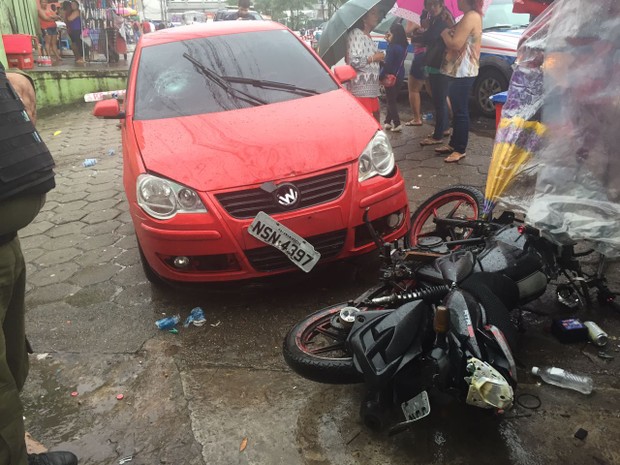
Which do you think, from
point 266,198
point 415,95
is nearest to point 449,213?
point 266,198

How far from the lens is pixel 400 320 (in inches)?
80.4

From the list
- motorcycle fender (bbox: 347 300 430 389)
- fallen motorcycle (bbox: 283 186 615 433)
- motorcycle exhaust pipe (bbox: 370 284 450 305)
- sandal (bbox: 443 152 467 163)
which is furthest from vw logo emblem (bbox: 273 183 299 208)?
sandal (bbox: 443 152 467 163)

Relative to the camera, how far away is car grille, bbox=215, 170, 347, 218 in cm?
301

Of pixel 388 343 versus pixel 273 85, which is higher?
pixel 273 85

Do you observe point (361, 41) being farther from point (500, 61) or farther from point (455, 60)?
point (500, 61)

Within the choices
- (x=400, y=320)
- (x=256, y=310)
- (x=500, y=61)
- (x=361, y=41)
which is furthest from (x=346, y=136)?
(x=500, y=61)

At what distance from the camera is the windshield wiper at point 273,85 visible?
13.0ft

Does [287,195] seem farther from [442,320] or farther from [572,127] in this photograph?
[572,127]

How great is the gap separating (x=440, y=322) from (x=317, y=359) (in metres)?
0.61

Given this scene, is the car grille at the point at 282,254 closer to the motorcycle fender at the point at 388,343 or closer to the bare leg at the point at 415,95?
the motorcycle fender at the point at 388,343

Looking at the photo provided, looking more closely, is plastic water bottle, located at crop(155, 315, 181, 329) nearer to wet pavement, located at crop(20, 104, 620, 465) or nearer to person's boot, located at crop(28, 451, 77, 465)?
wet pavement, located at crop(20, 104, 620, 465)

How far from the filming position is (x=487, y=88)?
7.61 metres

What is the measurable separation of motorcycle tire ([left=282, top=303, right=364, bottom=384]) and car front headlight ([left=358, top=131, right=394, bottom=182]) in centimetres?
102

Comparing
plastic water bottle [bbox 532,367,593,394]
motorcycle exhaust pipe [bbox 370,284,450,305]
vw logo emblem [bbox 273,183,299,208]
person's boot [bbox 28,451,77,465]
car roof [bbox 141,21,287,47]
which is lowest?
person's boot [bbox 28,451,77,465]
